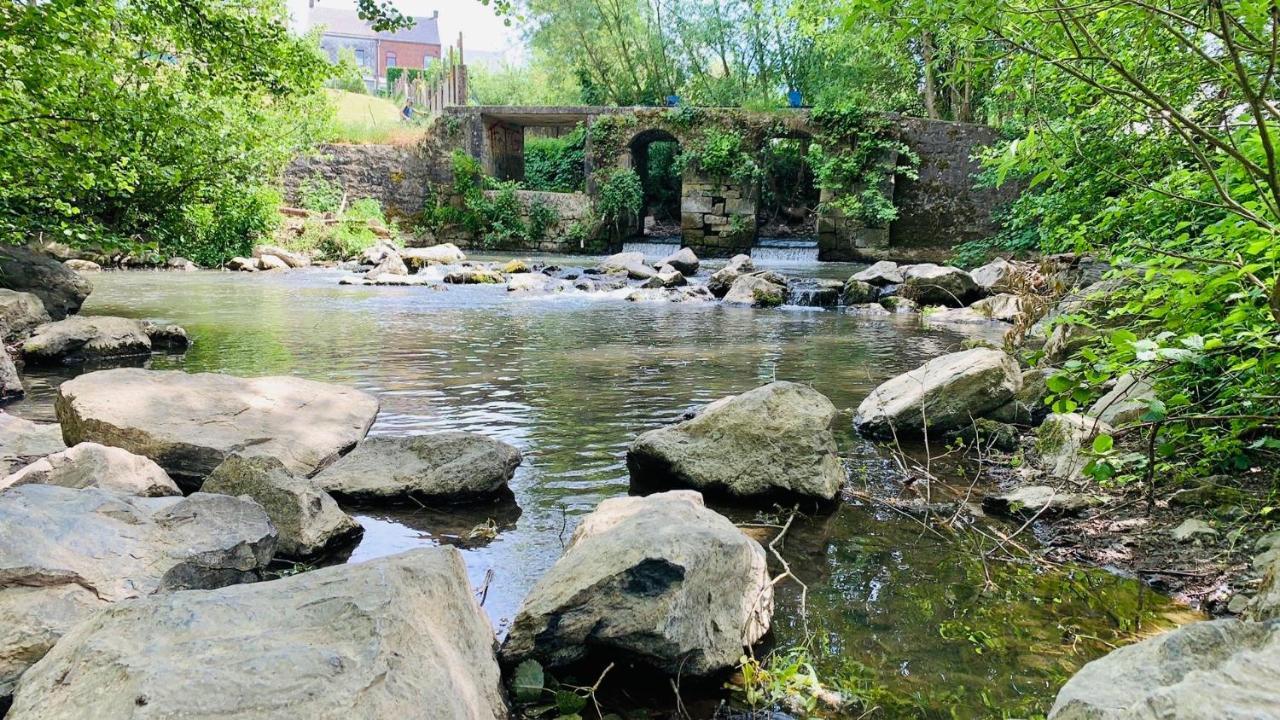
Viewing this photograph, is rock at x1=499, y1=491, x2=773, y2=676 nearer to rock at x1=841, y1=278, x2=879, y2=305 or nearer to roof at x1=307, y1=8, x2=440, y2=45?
rock at x1=841, y1=278, x2=879, y2=305

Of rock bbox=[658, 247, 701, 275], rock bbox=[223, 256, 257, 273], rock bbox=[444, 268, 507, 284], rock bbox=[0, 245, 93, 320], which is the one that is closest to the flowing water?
rock bbox=[0, 245, 93, 320]

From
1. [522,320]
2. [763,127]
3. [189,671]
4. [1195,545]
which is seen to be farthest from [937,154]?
[189,671]

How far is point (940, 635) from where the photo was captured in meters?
3.01

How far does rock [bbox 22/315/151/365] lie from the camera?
7.95 m

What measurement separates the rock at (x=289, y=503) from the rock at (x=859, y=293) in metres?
11.8

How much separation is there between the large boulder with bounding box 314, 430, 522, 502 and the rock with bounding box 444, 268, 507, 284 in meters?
12.8

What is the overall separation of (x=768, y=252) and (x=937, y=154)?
5057mm

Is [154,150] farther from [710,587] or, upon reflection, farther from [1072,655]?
[1072,655]

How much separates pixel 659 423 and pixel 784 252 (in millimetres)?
18638

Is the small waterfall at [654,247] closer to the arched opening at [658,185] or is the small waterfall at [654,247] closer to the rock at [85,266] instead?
the arched opening at [658,185]

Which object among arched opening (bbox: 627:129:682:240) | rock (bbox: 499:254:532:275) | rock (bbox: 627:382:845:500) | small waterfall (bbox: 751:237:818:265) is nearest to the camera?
rock (bbox: 627:382:845:500)

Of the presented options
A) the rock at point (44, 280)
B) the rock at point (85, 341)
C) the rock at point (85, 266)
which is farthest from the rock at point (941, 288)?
the rock at point (85, 266)

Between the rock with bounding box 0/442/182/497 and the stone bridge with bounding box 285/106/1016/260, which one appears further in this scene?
the stone bridge with bounding box 285/106/1016/260

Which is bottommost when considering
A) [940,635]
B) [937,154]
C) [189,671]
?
[940,635]
